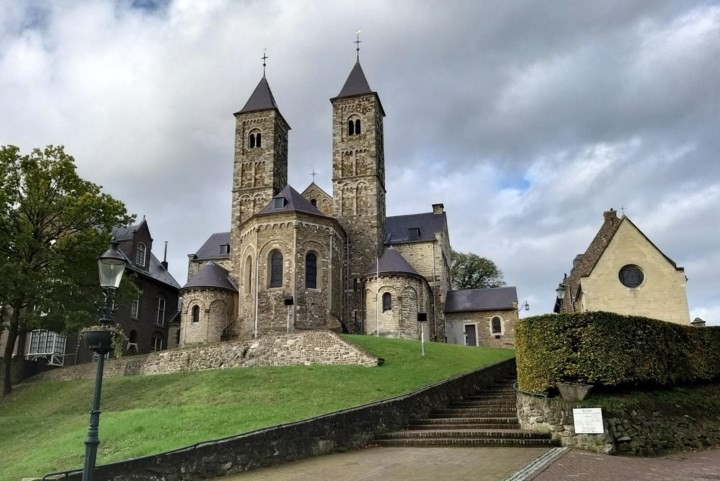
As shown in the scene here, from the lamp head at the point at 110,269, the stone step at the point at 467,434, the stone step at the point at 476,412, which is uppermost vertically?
the lamp head at the point at 110,269

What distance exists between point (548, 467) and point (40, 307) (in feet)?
88.2

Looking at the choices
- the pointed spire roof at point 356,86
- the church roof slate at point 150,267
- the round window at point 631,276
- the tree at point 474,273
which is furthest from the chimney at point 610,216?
the church roof slate at point 150,267

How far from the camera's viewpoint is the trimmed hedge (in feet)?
51.9

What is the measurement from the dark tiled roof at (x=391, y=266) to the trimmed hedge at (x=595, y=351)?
23.0 metres

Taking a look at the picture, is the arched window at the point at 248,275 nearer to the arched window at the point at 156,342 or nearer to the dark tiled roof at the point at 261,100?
the arched window at the point at 156,342

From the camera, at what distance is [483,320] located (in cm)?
4916

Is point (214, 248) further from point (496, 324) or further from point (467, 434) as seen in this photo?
point (467, 434)

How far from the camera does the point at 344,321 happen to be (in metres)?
42.5

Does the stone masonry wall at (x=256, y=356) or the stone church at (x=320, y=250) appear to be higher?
the stone church at (x=320, y=250)

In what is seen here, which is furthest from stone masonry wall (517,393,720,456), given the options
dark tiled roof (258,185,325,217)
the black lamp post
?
dark tiled roof (258,185,325,217)

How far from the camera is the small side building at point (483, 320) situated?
160ft

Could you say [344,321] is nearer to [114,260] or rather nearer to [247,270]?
[247,270]

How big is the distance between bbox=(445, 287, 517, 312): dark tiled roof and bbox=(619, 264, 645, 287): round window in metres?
16.9

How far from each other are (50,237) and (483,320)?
32.7 m
